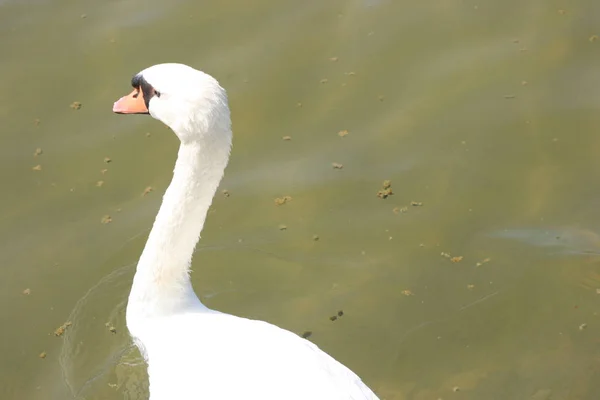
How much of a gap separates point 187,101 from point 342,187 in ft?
6.69

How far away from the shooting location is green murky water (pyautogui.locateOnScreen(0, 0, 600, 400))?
496cm

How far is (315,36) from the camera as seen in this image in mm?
7062

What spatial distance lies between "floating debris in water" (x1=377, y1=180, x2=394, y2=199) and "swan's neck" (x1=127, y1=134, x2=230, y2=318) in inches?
63.8

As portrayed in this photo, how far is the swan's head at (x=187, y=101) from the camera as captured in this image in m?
4.04

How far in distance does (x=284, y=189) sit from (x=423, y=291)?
4.09 feet

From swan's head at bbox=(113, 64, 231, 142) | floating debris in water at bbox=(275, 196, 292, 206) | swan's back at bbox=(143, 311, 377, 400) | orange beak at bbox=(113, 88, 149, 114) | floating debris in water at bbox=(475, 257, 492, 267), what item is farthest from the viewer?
floating debris in water at bbox=(275, 196, 292, 206)

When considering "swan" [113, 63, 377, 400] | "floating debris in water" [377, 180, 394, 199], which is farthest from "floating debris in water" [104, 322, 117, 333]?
"floating debris in water" [377, 180, 394, 199]

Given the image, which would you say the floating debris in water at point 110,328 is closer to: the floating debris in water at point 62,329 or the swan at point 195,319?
the floating debris in water at point 62,329

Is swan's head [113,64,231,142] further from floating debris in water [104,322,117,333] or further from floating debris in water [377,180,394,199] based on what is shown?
floating debris in water [377,180,394,199]

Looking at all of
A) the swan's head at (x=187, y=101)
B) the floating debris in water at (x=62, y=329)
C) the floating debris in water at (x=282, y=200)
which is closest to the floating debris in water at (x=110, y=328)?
the floating debris in water at (x=62, y=329)

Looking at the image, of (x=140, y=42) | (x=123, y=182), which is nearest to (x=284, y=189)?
(x=123, y=182)

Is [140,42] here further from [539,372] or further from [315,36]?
[539,372]

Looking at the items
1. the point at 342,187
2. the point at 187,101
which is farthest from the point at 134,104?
the point at 342,187

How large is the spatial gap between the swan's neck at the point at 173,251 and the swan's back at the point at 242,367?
0.25 meters
